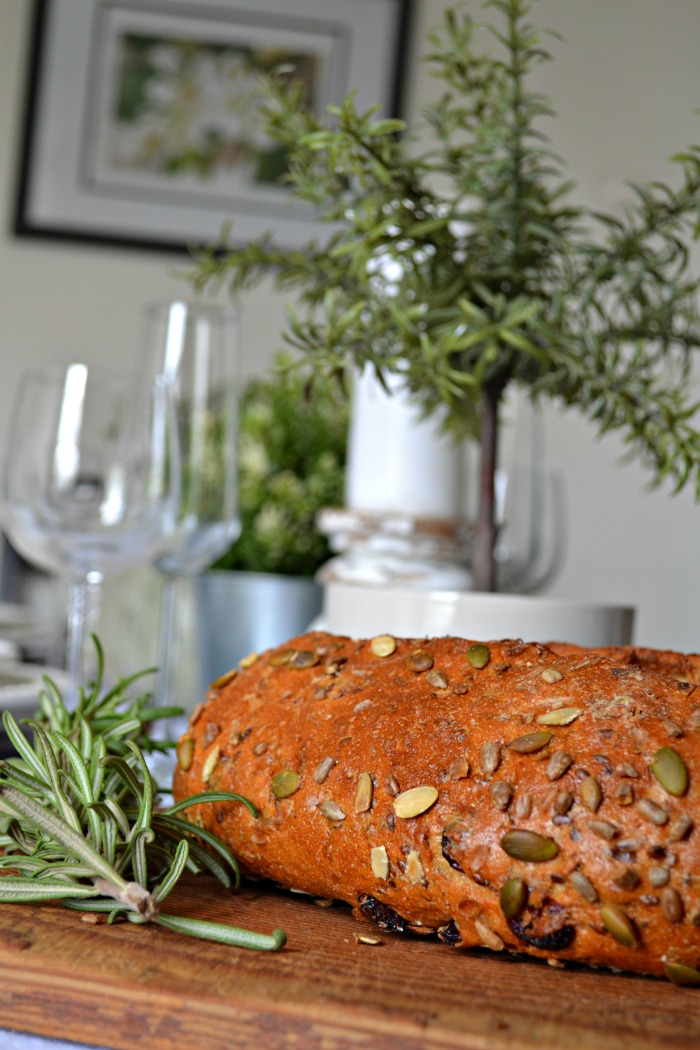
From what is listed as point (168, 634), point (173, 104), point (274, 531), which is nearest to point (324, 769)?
point (168, 634)

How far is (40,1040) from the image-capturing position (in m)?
0.32

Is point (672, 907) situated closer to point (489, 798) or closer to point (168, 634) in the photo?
point (489, 798)

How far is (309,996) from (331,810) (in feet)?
0.29

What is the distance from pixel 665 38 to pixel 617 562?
3.34ft

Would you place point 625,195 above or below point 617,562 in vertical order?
above

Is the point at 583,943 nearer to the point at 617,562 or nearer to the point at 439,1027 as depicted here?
the point at 439,1027

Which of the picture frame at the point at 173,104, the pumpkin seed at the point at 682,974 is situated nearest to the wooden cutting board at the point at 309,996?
the pumpkin seed at the point at 682,974

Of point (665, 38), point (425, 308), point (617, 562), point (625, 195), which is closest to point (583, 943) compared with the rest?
point (425, 308)

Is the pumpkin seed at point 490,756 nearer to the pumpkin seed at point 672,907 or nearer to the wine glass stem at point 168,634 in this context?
the pumpkin seed at point 672,907

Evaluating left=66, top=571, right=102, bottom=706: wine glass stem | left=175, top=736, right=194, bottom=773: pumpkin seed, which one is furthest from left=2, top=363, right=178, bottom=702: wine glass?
left=175, top=736, right=194, bottom=773: pumpkin seed

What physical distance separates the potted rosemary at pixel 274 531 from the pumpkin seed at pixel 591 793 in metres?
0.58

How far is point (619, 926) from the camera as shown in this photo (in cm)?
33

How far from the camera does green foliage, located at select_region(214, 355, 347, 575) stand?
3.38 feet

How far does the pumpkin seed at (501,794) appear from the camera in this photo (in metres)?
0.35
